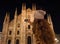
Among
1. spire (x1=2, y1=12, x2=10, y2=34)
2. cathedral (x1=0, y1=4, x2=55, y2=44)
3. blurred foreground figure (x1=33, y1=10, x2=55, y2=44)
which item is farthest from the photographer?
spire (x1=2, y1=12, x2=10, y2=34)

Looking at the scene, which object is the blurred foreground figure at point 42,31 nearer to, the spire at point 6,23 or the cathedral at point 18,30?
the cathedral at point 18,30

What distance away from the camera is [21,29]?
8.84 metres

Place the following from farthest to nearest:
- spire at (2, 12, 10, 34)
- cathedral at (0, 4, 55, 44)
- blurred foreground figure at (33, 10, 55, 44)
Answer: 1. spire at (2, 12, 10, 34)
2. cathedral at (0, 4, 55, 44)
3. blurred foreground figure at (33, 10, 55, 44)

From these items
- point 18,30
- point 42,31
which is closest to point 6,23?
point 18,30

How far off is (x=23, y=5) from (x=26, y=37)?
7.59 ft

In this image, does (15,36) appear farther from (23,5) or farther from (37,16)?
(37,16)

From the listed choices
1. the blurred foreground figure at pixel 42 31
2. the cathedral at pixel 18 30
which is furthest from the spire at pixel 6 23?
the blurred foreground figure at pixel 42 31

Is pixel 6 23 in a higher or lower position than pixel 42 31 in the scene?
higher

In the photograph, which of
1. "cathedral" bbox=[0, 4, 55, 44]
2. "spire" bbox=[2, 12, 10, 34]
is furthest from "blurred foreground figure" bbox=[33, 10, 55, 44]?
"spire" bbox=[2, 12, 10, 34]

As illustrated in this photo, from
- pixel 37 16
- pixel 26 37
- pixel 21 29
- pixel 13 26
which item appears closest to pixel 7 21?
pixel 13 26

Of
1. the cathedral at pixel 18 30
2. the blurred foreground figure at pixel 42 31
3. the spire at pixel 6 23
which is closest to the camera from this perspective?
the blurred foreground figure at pixel 42 31

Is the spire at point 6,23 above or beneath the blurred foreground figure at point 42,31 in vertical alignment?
above

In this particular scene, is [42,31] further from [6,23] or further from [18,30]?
[6,23]

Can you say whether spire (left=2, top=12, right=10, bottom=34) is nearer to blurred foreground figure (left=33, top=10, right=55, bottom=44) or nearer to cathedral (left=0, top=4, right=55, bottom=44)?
cathedral (left=0, top=4, right=55, bottom=44)
